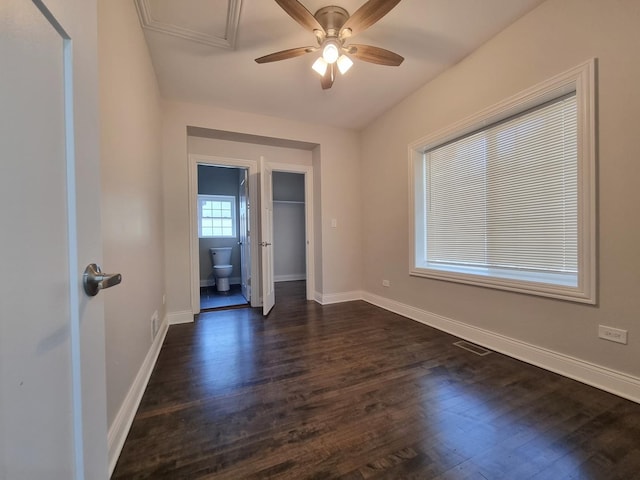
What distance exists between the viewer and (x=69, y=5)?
612 millimetres

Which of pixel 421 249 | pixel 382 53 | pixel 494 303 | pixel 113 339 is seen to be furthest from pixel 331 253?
pixel 113 339

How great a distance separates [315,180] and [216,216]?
104 inches

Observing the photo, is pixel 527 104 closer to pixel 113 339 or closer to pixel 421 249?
pixel 421 249

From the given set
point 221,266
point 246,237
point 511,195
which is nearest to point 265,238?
point 246,237

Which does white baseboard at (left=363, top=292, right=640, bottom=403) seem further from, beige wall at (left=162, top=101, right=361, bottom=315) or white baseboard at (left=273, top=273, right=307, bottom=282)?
white baseboard at (left=273, top=273, right=307, bottom=282)

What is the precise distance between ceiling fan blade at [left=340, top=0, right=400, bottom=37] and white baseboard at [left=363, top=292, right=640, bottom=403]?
2.60 m

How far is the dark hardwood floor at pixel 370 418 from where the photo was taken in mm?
1166

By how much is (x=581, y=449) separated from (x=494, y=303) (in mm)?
1199

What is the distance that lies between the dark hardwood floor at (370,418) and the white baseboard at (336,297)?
1.53m

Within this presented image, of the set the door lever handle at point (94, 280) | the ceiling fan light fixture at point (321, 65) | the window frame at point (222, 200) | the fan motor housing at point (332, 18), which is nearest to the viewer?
the door lever handle at point (94, 280)

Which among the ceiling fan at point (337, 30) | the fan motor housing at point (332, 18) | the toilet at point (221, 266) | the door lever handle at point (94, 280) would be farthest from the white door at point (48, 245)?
the toilet at point (221, 266)

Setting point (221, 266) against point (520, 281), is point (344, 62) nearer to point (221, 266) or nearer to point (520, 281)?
point (520, 281)

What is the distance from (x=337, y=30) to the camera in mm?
1991

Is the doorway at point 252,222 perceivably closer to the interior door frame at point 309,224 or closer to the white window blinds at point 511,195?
the interior door frame at point 309,224
